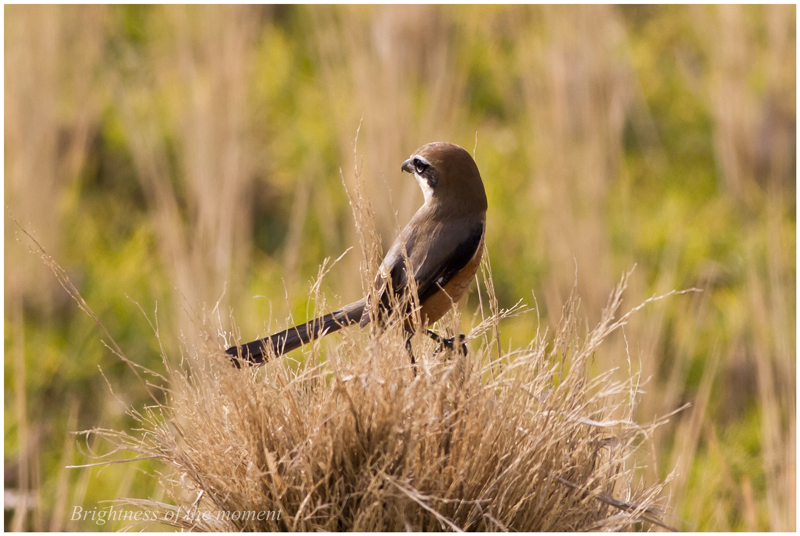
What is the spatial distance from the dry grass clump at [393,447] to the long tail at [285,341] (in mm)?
44

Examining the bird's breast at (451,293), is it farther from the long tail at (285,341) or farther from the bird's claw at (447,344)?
the long tail at (285,341)

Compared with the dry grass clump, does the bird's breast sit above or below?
above

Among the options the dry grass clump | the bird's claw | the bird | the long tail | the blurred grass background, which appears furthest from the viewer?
the blurred grass background

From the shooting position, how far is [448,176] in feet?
7.38

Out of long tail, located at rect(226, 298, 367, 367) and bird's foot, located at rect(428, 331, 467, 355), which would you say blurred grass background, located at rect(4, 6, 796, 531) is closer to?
bird's foot, located at rect(428, 331, 467, 355)

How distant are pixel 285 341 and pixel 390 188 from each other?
5.77 ft

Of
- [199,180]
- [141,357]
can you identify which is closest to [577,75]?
[199,180]

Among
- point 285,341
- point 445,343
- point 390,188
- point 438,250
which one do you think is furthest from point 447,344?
point 390,188

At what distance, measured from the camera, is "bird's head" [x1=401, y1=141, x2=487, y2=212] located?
2.21m

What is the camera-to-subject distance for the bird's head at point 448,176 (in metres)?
2.21

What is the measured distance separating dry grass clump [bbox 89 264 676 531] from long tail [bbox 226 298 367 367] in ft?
0.14

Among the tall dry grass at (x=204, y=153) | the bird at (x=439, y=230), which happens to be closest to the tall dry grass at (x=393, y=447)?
the bird at (x=439, y=230)

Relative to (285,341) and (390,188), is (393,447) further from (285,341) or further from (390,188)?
(390,188)

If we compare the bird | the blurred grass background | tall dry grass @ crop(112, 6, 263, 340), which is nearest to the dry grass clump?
the bird
